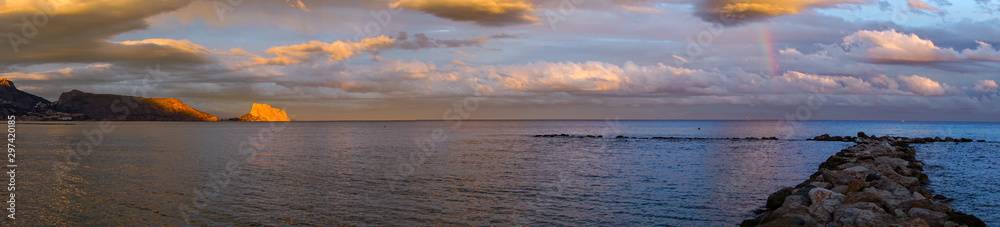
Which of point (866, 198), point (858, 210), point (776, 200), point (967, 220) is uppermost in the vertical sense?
point (866, 198)

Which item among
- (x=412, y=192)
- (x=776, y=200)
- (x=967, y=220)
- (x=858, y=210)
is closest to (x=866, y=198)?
(x=858, y=210)

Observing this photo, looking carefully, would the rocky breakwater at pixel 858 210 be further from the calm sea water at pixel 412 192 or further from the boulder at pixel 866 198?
the calm sea water at pixel 412 192

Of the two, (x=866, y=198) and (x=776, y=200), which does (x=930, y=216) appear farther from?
(x=776, y=200)

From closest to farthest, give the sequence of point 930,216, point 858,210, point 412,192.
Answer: point 930,216
point 858,210
point 412,192

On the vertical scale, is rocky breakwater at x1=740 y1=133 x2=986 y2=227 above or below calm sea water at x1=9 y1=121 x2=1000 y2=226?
above

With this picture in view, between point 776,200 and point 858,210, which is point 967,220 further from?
point 776,200

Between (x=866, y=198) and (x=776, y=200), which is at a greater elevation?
(x=866, y=198)

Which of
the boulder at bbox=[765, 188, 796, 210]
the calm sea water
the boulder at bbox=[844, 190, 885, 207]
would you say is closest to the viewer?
the boulder at bbox=[844, 190, 885, 207]

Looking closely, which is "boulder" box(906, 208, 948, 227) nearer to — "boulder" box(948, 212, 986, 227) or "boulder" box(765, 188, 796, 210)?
"boulder" box(948, 212, 986, 227)

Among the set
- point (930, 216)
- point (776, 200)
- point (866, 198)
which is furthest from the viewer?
point (776, 200)

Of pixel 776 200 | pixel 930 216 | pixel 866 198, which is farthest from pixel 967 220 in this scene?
pixel 776 200

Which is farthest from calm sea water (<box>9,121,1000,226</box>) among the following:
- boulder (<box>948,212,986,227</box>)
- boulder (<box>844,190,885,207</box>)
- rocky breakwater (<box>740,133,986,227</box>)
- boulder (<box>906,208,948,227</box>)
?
boulder (<box>948,212,986,227</box>)

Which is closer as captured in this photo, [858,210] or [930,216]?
[930,216]

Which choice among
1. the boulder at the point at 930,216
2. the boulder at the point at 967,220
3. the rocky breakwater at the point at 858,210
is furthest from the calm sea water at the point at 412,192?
the boulder at the point at 967,220
